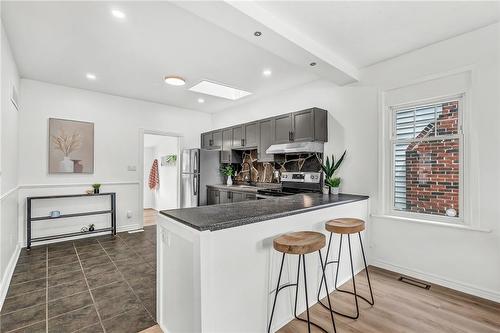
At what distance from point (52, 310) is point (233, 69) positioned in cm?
344

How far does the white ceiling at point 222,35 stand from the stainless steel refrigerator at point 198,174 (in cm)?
201

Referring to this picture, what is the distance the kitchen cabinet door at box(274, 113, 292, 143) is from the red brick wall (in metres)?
1.72

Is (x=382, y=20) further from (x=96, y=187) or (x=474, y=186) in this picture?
(x=96, y=187)

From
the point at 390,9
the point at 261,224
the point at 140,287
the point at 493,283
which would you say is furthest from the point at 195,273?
the point at 493,283

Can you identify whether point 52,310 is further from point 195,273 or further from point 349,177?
point 349,177

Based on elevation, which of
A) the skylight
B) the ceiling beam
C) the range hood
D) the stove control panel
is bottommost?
the stove control panel

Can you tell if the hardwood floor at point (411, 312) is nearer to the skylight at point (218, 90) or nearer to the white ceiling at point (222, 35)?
the white ceiling at point (222, 35)

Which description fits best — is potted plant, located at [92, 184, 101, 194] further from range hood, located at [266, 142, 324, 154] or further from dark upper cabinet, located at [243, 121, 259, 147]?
range hood, located at [266, 142, 324, 154]

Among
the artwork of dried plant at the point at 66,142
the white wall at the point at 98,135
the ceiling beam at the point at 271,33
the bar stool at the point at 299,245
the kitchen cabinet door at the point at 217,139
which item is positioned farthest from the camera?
the kitchen cabinet door at the point at 217,139

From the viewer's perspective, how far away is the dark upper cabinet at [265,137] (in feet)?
14.3

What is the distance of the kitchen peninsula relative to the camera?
1.47 m

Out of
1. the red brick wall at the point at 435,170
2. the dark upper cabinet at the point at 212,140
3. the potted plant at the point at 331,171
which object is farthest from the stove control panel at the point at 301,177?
the dark upper cabinet at the point at 212,140

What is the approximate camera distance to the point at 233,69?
3508 mm

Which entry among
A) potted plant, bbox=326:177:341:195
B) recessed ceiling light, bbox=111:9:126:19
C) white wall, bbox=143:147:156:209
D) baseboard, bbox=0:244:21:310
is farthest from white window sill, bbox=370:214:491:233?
white wall, bbox=143:147:156:209
